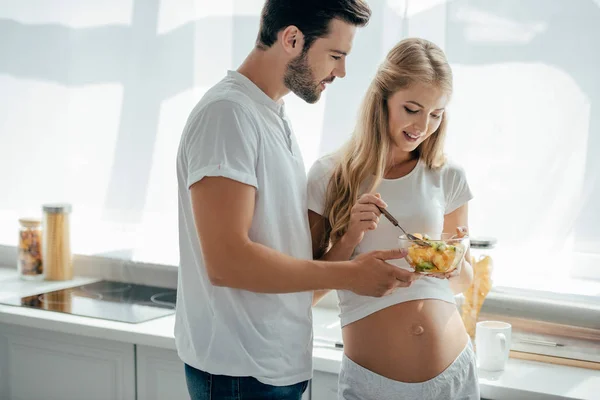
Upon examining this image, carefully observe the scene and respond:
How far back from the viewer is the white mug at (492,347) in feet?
6.61

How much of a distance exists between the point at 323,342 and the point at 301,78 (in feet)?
2.81

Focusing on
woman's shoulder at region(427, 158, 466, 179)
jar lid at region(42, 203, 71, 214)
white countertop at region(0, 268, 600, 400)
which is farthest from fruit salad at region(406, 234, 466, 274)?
jar lid at region(42, 203, 71, 214)

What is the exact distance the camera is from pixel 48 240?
2.95 m

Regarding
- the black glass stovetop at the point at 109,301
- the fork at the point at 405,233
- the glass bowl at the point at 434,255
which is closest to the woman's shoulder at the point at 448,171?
the fork at the point at 405,233

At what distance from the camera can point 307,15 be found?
158cm

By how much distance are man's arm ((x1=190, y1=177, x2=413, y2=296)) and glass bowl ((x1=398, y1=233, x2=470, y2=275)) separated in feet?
0.53

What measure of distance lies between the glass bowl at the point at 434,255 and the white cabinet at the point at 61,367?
108 cm

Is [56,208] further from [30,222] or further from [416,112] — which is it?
[416,112]

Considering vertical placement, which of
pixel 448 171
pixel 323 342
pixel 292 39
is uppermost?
pixel 292 39

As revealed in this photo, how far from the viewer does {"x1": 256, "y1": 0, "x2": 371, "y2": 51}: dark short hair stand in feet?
5.19

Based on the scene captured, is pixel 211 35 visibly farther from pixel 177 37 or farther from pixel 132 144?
pixel 132 144

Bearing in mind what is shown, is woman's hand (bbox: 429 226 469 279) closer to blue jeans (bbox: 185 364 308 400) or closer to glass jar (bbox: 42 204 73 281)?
blue jeans (bbox: 185 364 308 400)

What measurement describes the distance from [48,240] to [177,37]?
87 cm

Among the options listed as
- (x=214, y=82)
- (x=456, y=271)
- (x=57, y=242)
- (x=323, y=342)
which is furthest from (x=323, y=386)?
(x=57, y=242)
